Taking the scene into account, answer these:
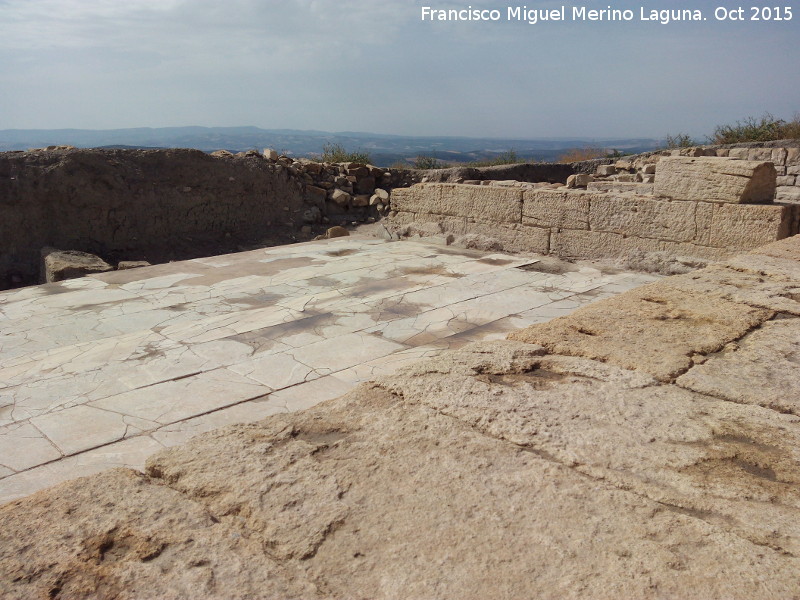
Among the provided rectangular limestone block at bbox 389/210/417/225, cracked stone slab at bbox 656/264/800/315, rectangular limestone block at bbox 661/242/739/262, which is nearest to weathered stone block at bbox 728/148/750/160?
rectangular limestone block at bbox 661/242/739/262

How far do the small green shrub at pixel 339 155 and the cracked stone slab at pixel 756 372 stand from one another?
10.5 metres

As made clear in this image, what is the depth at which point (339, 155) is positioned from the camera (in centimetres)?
1292

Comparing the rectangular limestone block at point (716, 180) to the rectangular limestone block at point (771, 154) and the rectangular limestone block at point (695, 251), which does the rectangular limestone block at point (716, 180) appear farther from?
Result: the rectangular limestone block at point (771, 154)

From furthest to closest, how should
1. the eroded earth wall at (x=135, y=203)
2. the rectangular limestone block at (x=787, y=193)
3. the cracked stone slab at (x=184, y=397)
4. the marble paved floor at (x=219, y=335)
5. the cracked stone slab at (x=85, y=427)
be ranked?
the eroded earth wall at (x=135, y=203) → the rectangular limestone block at (x=787, y=193) → the cracked stone slab at (x=184, y=397) → the marble paved floor at (x=219, y=335) → the cracked stone slab at (x=85, y=427)

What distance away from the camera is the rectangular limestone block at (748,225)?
540cm

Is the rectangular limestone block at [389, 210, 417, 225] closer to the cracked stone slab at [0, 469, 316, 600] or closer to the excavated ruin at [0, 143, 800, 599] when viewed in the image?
the excavated ruin at [0, 143, 800, 599]

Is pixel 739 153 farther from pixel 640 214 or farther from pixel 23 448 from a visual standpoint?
pixel 23 448

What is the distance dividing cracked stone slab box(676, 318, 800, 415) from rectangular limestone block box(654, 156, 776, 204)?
3.02 metres

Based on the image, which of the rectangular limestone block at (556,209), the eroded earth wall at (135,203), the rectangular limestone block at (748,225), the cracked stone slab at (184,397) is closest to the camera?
the cracked stone slab at (184,397)

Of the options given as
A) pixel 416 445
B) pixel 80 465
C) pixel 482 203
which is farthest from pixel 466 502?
pixel 482 203

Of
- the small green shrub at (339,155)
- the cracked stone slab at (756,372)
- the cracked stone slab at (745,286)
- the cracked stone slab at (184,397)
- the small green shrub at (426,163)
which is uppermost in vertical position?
the small green shrub at (339,155)

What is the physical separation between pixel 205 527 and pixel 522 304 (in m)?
3.78

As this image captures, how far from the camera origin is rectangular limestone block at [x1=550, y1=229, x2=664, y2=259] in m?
6.22

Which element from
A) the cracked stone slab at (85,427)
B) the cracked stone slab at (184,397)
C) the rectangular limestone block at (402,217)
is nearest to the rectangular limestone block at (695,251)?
the rectangular limestone block at (402,217)
